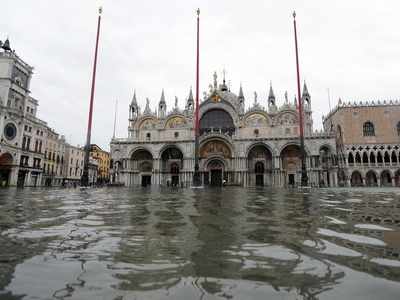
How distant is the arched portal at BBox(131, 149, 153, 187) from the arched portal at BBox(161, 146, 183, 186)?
2.37 meters

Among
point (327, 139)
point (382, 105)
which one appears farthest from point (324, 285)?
point (382, 105)

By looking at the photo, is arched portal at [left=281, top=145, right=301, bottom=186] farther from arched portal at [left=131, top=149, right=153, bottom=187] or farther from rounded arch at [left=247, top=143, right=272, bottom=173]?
arched portal at [left=131, top=149, right=153, bottom=187]

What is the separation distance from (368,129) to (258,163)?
2131 cm

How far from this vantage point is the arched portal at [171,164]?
45594mm

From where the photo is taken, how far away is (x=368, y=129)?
154 feet

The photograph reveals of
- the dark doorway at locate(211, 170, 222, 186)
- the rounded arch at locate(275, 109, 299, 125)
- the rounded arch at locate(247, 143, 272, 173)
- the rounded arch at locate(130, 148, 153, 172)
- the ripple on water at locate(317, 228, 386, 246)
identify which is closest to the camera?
the ripple on water at locate(317, 228, 386, 246)

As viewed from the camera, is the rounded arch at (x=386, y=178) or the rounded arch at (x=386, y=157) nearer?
the rounded arch at (x=386, y=178)

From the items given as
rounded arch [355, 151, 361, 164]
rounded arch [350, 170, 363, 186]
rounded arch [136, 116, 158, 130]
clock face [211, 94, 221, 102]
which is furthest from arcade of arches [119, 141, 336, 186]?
clock face [211, 94, 221, 102]

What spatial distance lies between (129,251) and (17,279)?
100 centimetres

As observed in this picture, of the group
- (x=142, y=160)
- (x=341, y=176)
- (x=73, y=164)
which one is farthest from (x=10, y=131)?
(x=341, y=176)

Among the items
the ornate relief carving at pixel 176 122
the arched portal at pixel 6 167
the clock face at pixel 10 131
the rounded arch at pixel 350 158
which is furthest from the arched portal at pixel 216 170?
the clock face at pixel 10 131

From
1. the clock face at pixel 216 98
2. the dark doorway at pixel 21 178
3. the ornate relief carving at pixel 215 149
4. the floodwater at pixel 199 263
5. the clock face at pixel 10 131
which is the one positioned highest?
the clock face at pixel 216 98

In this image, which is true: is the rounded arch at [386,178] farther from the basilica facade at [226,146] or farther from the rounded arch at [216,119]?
the rounded arch at [216,119]

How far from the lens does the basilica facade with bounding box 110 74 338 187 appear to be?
133 feet
